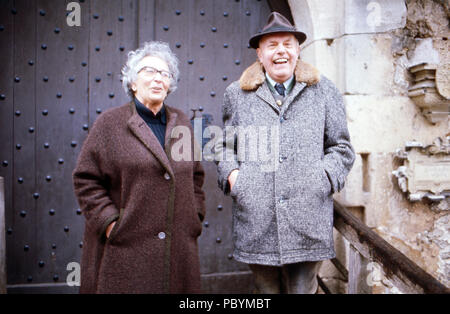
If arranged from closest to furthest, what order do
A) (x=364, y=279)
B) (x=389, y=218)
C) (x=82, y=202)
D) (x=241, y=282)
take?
(x=82, y=202)
(x=364, y=279)
(x=389, y=218)
(x=241, y=282)

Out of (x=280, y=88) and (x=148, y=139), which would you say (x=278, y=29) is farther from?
(x=148, y=139)

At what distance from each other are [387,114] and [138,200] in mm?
1707

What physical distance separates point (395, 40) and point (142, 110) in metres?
1.76

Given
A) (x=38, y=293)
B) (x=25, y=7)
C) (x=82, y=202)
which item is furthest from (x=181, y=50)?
(x=38, y=293)

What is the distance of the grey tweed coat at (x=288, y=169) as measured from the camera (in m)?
1.61

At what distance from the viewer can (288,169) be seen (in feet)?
5.36

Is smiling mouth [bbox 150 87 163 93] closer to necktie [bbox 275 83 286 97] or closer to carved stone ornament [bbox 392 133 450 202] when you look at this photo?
necktie [bbox 275 83 286 97]

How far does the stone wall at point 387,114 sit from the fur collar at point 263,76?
23.9 inches

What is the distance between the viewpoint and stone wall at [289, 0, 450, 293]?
2.23 metres

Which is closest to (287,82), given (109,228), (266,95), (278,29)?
(266,95)

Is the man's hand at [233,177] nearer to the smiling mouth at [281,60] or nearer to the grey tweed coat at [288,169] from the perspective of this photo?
the grey tweed coat at [288,169]

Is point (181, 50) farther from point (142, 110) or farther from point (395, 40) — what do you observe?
point (395, 40)

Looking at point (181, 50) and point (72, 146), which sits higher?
point (181, 50)

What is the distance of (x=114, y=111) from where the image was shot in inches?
65.5
